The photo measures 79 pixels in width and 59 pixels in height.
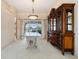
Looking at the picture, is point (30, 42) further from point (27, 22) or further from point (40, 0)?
point (27, 22)

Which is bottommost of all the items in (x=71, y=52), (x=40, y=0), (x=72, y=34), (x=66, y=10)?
(x=71, y=52)

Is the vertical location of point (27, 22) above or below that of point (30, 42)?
above

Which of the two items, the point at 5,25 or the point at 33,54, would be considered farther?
the point at 5,25

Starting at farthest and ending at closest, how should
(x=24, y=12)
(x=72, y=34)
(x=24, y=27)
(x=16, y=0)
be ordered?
(x=24, y=27) < (x=24, y=12) < (x=16, y=0) < (x=72, y=34)

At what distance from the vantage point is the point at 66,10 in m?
6.05

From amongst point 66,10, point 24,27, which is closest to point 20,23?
point 24,27

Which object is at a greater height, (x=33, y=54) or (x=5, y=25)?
(x=5, y=25)

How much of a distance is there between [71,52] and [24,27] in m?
9.45

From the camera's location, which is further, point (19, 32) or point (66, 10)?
point (19, 32)

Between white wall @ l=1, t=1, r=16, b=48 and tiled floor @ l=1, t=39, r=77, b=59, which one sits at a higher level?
white wall @ l=1, t=1, r=16, b=48

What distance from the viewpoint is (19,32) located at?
13805 millimetres

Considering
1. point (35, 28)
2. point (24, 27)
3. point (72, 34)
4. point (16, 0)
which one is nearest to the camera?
point (72, 34)

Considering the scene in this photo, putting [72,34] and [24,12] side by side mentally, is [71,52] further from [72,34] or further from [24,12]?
[24,12]

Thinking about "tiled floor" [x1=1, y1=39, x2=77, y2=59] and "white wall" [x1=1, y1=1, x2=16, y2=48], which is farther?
"white wall" [x1=1, y1=1, x2=16, y2=48]
